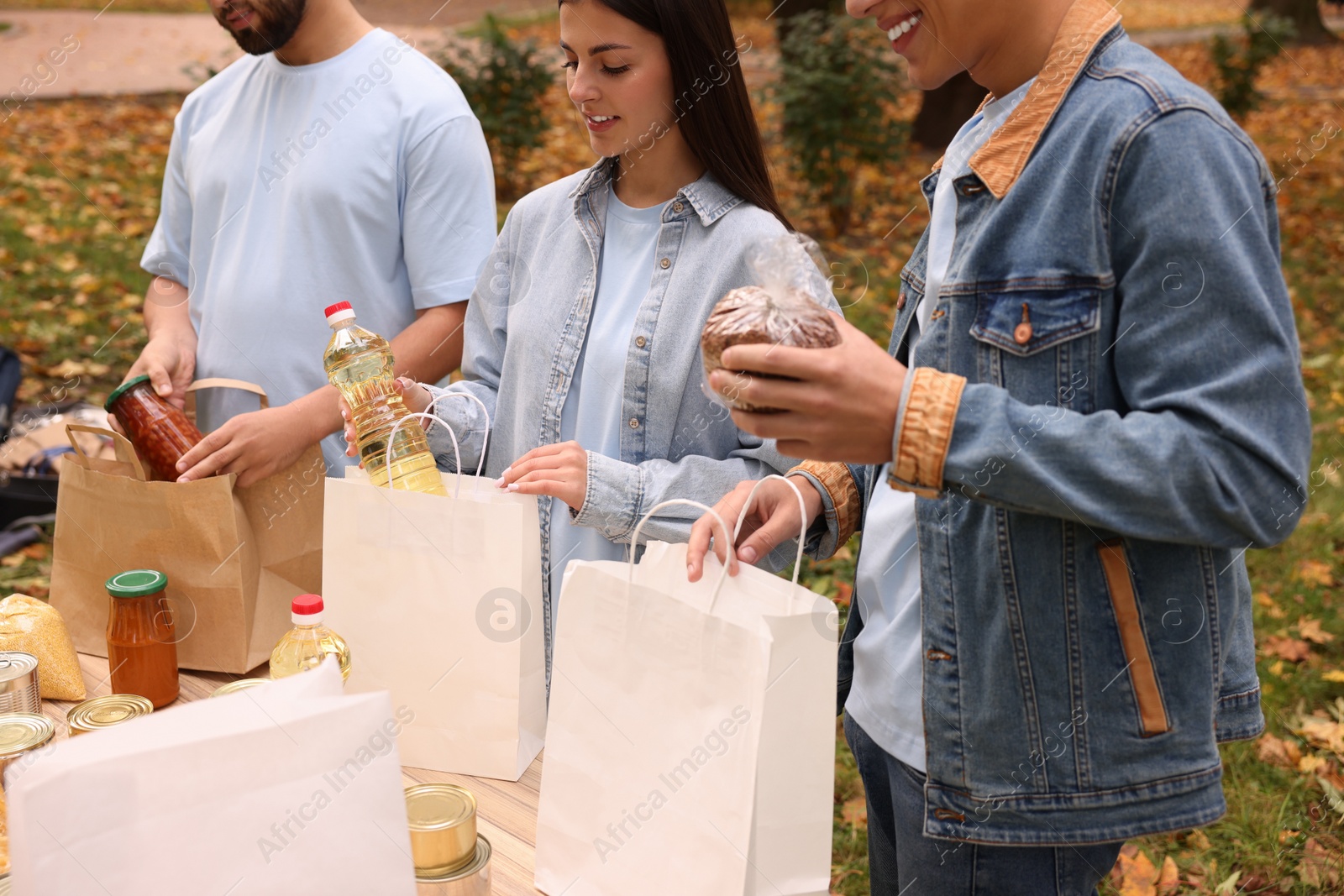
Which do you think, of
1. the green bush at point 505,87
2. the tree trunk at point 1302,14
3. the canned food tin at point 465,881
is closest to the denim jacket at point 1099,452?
the canned food tin at point 465,881

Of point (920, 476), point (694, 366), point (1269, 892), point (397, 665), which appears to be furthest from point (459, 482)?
point (1269, 892)

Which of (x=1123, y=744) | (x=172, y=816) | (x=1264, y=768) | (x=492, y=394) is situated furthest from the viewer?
(x=1264, y=768)

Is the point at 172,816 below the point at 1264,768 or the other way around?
the other way around

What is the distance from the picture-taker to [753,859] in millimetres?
1209

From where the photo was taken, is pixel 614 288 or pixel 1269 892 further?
pixel 1269 892

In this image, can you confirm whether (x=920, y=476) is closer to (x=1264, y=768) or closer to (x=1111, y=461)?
(x=1111, y=461)

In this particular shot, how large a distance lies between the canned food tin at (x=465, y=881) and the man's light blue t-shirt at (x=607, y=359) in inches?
26.4

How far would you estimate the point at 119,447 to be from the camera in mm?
1946

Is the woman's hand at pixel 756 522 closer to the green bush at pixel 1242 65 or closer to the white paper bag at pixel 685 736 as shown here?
the white paper bag at pixel 685 736

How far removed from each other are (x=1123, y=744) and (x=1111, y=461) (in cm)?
37

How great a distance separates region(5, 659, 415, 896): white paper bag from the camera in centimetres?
97

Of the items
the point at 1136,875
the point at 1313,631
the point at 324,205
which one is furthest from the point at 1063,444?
the point at 1313,631

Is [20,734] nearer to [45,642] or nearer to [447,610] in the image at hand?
[45,642]

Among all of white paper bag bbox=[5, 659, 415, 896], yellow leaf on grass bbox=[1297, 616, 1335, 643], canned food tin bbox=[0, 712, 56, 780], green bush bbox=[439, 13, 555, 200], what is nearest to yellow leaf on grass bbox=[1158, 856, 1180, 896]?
yellow leaf on grass bbox=[1297, 616, 1335, 643]
